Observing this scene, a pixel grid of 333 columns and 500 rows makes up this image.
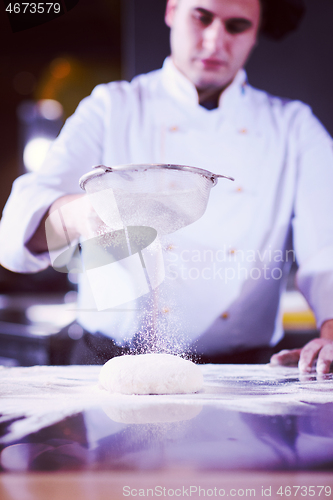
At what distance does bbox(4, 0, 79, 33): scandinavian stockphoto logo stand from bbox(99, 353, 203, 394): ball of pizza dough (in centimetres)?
143

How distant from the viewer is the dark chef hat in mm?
1785

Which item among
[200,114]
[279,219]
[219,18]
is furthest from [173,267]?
[219,18]

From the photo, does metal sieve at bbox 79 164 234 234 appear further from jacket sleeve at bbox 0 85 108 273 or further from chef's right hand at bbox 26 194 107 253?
jacket sleeve at bbox 0 85 108 273

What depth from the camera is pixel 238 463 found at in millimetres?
541

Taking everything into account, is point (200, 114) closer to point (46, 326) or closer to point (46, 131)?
point (46, 326)

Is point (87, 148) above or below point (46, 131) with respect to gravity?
above

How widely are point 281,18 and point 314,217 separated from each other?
908 mm

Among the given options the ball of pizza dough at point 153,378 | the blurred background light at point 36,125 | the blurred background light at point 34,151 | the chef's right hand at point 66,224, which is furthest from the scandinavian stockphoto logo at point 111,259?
the blurred background light at point 36,125

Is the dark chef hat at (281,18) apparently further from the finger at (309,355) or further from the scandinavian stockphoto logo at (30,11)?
the finger at (309,355)

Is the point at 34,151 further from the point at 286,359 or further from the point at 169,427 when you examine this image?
the point at 169,427

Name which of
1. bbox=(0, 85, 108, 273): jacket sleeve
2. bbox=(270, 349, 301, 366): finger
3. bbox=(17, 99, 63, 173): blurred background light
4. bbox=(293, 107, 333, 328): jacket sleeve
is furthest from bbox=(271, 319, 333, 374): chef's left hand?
bbox=(17, 99, 63, 173): blurred background light

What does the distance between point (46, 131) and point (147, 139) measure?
1.65 meters

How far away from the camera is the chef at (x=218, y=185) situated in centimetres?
154

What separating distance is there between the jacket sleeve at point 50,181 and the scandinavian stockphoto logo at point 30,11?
0.35 meters
